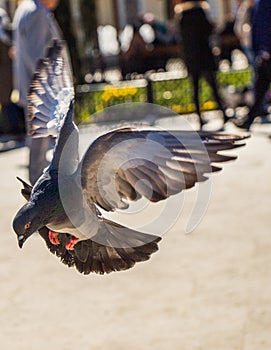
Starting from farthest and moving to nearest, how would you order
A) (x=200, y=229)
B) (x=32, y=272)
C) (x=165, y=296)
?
(x=200, y=229)
(x=32, y=272)
(x=165, y=296)

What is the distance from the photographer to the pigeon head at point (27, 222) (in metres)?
2.97

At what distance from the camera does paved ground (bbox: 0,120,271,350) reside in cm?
445

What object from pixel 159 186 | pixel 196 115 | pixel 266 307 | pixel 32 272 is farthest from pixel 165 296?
pixel 196 115

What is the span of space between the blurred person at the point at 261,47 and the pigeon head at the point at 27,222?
5.33m

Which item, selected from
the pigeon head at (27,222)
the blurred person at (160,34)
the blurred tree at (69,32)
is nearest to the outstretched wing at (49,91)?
the pigeon head at (27,222)

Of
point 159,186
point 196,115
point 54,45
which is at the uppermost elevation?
point 54,45

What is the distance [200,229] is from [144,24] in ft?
45.3

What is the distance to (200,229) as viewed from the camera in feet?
21.2

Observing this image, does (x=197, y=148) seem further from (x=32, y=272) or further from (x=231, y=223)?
(x=231, y=223)

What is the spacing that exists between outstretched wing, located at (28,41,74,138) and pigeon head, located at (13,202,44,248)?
3.13 ft

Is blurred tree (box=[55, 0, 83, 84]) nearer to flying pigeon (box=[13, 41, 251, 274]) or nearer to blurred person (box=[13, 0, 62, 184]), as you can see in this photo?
blurred person (box=[13, 0, 62, 184])

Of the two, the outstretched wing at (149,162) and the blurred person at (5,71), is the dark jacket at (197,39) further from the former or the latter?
the outstretched wing at (149,162)

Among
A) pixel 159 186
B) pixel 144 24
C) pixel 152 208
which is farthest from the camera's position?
pixel 144 24

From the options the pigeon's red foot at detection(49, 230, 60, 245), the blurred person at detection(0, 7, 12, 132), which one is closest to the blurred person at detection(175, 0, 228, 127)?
the blurred person at detection(0, 7, 12, 132)
